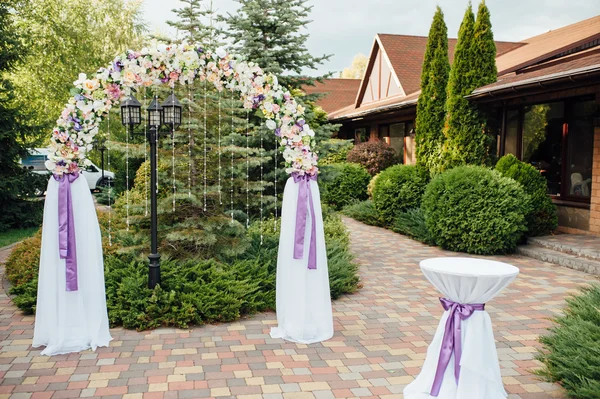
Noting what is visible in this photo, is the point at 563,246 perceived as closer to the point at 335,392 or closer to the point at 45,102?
the point at 335,392

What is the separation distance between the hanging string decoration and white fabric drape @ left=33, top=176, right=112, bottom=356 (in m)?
0.44

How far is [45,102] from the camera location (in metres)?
22.2

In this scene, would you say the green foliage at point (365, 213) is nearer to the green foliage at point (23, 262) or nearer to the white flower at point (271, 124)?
the white flower at point (271, 124)

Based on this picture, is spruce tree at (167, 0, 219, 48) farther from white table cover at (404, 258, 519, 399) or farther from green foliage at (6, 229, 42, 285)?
white table cover at (404, 258, 519, 399)

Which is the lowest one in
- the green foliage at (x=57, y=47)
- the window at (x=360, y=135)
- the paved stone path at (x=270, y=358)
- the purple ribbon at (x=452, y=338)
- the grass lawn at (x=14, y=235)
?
the grass lawn at (x=14, y=235)

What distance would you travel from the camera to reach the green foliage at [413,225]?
38.1 feet

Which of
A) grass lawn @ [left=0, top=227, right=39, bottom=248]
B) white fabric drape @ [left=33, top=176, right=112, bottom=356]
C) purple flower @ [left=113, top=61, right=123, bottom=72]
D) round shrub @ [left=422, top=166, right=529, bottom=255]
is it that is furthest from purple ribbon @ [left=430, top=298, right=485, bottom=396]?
grass lawn @ [left=0, top=227, right=39, bottom=248]

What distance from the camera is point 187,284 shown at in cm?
641

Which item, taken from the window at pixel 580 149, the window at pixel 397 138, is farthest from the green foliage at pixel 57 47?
the window at pixel 580 149

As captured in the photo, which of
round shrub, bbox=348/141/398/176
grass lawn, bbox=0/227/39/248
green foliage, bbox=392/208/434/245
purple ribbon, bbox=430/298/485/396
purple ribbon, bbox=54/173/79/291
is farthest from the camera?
round shrub, bbox=348/141/398/176

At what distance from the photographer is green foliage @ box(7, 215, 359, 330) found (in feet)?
19.8

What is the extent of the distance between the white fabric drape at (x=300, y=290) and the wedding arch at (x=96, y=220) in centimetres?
1

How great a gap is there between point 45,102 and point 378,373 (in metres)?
21.7

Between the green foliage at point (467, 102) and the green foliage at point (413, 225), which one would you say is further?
the green foliage at point (467, 102)
